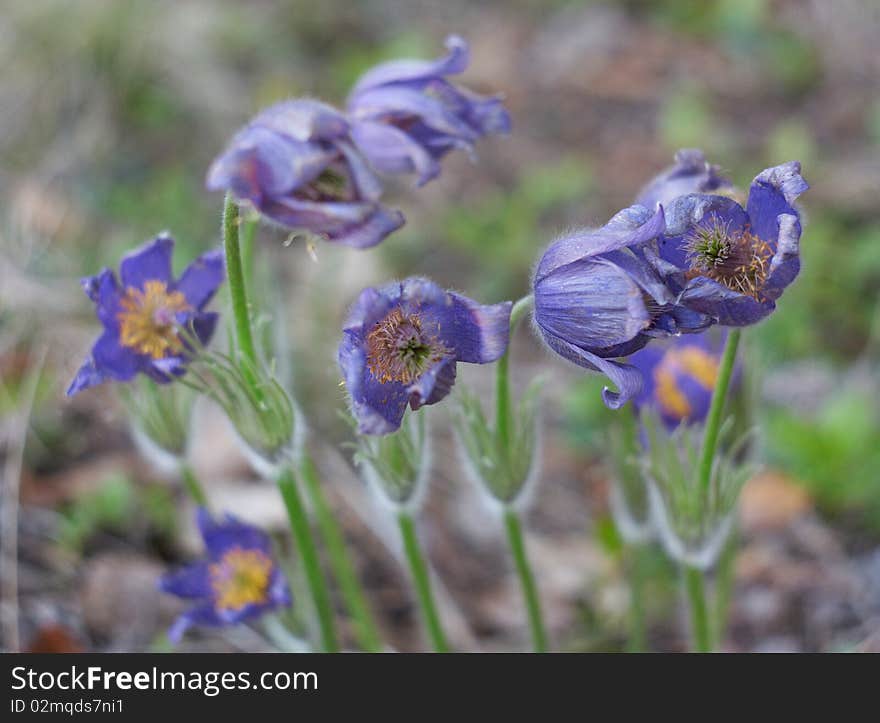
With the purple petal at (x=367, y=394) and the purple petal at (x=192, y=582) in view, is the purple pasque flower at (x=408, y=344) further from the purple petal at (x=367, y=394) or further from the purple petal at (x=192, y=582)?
the purple petal at (x=192, y=582)

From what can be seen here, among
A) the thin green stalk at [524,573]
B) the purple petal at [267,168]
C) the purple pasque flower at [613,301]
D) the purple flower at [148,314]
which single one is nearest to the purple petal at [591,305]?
the purple pasque flower at [613,301]

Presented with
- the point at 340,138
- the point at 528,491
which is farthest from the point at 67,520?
the point at 340,138

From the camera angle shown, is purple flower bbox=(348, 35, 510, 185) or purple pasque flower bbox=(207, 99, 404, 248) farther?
purple flower bbox=(348, 35, 510, 185)

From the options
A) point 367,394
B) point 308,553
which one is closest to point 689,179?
point 367,394

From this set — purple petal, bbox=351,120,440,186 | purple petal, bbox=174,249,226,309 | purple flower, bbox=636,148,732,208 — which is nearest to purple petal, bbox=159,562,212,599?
purple petal, bbox=174,249,226,309

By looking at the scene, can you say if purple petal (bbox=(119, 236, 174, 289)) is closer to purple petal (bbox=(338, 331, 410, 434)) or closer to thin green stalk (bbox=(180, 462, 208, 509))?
thin green stalk (bbox=(180, 462, 208, 509))
